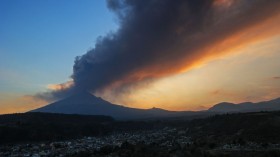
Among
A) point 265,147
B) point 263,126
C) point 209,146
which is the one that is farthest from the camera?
point 263,126

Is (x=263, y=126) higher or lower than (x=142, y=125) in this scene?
lower

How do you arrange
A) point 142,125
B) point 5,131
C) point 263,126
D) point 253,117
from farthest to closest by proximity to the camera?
1. point 142,125
2. point 5,131
3. point 253,117
4. point 263,126

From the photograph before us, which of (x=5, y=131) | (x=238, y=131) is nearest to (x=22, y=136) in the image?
(x=5, y=131)

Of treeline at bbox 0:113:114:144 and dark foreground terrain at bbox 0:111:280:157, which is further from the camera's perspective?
treeline at bbox 0:113:114:144

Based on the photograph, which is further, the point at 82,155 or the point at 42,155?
the point at 42,155

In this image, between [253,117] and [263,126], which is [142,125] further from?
[263,126]

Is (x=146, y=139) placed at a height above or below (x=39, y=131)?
below

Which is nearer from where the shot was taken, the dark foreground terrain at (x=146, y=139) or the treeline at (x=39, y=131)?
the dark foreground terrain at (x=146, y=139)

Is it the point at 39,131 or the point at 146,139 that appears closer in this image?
the point at 146,139
